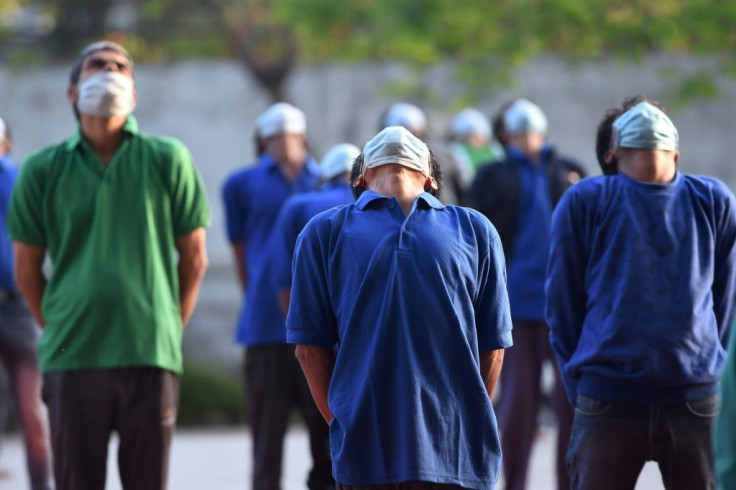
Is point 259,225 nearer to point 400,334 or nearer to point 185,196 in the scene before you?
point 185,196

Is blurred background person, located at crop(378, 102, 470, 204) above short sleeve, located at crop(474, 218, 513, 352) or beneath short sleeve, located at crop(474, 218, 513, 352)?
above

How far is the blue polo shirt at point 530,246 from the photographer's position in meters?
8.63

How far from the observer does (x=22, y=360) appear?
8.68 m

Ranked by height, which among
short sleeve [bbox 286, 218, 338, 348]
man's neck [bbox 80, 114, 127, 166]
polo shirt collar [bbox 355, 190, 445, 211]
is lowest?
short sleeve [bbox 286, 218, 338, 348]

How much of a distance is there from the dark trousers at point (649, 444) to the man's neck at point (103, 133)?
2258 millimetres

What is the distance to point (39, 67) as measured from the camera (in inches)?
666

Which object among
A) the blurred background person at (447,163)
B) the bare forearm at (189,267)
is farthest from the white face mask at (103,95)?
the blurred background person at (447,163)

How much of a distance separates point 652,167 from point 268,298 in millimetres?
3317

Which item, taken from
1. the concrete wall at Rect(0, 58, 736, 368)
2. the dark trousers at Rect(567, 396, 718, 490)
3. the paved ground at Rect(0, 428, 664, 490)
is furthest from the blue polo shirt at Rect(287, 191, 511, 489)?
the concrete wall at Rect(0, 58, 736, 368)

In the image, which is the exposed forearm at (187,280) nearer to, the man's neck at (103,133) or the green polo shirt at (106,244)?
the green polo shirt at (106,244)

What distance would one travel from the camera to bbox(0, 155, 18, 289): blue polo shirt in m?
9.02

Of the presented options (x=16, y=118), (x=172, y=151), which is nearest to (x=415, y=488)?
(x=172, y=151)

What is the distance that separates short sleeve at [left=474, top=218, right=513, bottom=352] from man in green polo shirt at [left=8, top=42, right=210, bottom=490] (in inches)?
66.7

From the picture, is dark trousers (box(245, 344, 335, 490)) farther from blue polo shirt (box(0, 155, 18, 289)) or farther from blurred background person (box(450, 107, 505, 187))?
blurred background person (box(450, 107, 505, 187))
